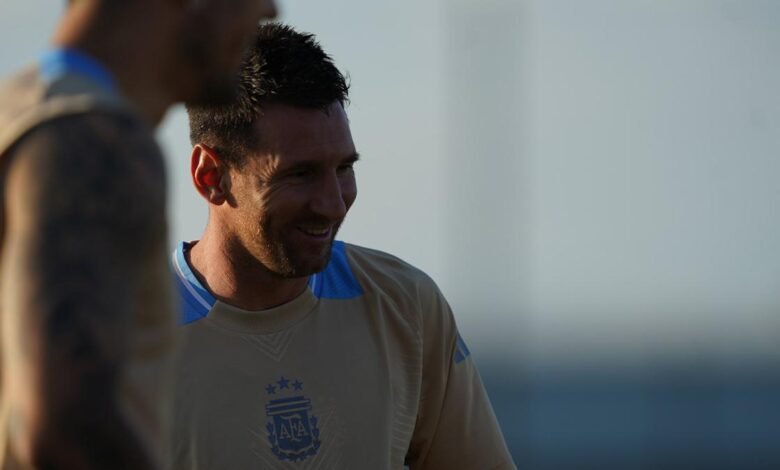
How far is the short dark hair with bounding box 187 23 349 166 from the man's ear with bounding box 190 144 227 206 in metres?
0.02

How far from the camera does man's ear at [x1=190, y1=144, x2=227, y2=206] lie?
169 inches

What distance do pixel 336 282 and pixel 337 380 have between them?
11.9 inches

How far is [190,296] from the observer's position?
4.00 m

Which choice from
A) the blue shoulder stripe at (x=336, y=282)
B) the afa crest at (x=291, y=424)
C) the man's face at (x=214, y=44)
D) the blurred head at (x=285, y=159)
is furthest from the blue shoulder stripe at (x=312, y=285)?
the man's face at (x=214, y=44)

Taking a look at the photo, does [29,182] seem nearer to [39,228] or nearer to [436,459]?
[39,228]

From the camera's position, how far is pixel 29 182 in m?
2.29

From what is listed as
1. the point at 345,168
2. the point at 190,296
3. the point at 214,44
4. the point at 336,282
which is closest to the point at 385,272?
the point at 336,282

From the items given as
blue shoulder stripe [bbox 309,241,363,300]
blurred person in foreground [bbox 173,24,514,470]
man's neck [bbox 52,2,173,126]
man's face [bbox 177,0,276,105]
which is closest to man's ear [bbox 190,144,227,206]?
blurred person in foreground [bbox 173,24,514,470]

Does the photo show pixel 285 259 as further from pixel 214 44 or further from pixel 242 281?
pixel 214 44

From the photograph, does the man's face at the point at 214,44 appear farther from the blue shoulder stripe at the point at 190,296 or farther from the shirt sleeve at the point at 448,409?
the shirt sleeve at the point at 448,409

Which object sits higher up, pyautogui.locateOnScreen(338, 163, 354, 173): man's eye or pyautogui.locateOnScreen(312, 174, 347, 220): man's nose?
pyautogui.locateOnScreen(338, 163, 354, 173): man's eye

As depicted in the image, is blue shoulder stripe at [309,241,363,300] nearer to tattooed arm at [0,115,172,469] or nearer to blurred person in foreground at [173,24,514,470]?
blurred person in foreground at [173,24,514,470]

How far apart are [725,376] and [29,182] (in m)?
27.8

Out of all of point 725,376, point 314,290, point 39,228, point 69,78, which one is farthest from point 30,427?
→ point 725,376
